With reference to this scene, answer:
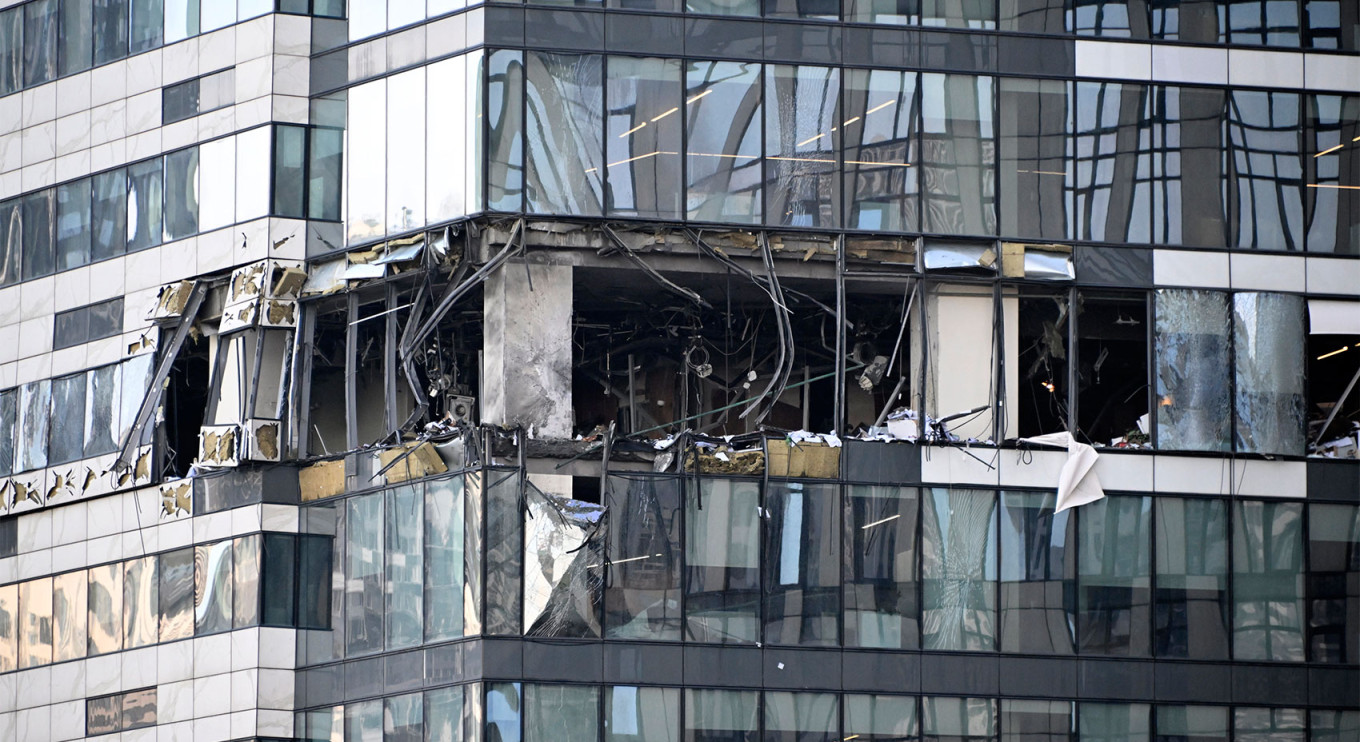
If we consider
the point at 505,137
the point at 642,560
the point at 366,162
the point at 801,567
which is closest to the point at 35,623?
the point at 366,162

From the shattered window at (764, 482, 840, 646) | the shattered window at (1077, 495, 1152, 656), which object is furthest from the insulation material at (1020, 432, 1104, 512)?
the shattered window at (764, 482, 840, 646)

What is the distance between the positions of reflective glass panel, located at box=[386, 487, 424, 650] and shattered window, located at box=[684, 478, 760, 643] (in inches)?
212

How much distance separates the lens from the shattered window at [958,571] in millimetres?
53062

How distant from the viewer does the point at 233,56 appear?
57.8 m

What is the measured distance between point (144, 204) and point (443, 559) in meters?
12.5

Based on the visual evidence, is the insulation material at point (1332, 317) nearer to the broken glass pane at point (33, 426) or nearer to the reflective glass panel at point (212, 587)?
the reflective glass panel at point (212, 587)

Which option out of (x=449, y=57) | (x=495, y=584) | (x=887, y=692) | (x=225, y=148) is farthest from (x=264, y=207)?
(x=887, y=692)

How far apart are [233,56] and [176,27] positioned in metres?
2.28

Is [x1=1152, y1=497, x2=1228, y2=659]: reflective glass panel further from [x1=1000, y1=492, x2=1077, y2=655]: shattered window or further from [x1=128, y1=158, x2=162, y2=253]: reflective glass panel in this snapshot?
[x1=128, y1=158, x2=162, y2=253]: reflective glass panel

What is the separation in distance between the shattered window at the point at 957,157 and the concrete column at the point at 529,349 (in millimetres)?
7862

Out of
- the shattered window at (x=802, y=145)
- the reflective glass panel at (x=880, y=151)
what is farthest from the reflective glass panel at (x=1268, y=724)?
the shattered window at (x=802, y=145)

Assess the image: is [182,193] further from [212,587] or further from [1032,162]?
[1032,162]

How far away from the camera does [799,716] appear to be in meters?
52.3

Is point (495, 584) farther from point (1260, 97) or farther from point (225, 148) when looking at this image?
point (1260, 97)
